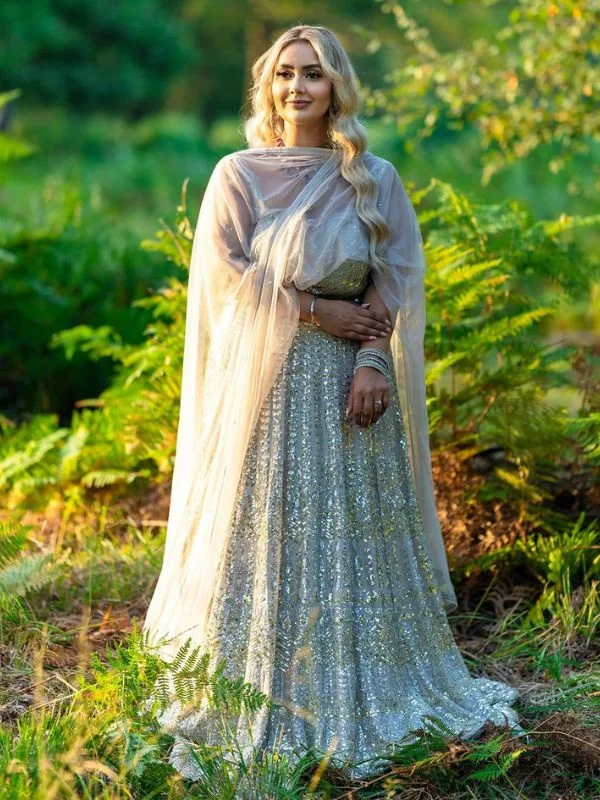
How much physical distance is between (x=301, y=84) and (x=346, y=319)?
0.73m

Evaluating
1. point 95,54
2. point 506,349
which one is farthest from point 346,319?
point 95,54

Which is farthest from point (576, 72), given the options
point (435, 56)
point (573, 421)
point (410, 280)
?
point (410, 280)

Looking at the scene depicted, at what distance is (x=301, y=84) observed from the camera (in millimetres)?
3412

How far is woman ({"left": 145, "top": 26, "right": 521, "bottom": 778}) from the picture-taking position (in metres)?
3.34

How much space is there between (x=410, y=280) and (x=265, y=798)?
1636 mm

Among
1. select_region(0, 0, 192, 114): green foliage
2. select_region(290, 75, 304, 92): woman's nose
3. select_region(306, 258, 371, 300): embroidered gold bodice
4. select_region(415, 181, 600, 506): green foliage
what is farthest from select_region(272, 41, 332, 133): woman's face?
select_region(0, 0, 192, 114): green foliage

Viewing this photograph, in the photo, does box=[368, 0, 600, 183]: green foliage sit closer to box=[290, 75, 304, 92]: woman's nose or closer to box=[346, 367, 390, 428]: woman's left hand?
box=[290, 75, 304, 92]: woman's nose

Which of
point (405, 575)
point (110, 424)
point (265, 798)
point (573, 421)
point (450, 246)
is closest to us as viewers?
point (265, 798)

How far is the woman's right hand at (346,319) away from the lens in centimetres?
339

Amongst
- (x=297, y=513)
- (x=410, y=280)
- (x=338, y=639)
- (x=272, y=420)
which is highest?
(x=410, y=280)

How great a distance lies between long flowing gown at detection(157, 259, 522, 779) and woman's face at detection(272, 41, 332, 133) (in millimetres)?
488

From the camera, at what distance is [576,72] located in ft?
19.5

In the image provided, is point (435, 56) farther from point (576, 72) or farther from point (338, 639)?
point (338, 639)

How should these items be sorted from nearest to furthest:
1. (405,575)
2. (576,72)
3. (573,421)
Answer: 1. (405,575)
2. (573,421)
3. (576,72)
